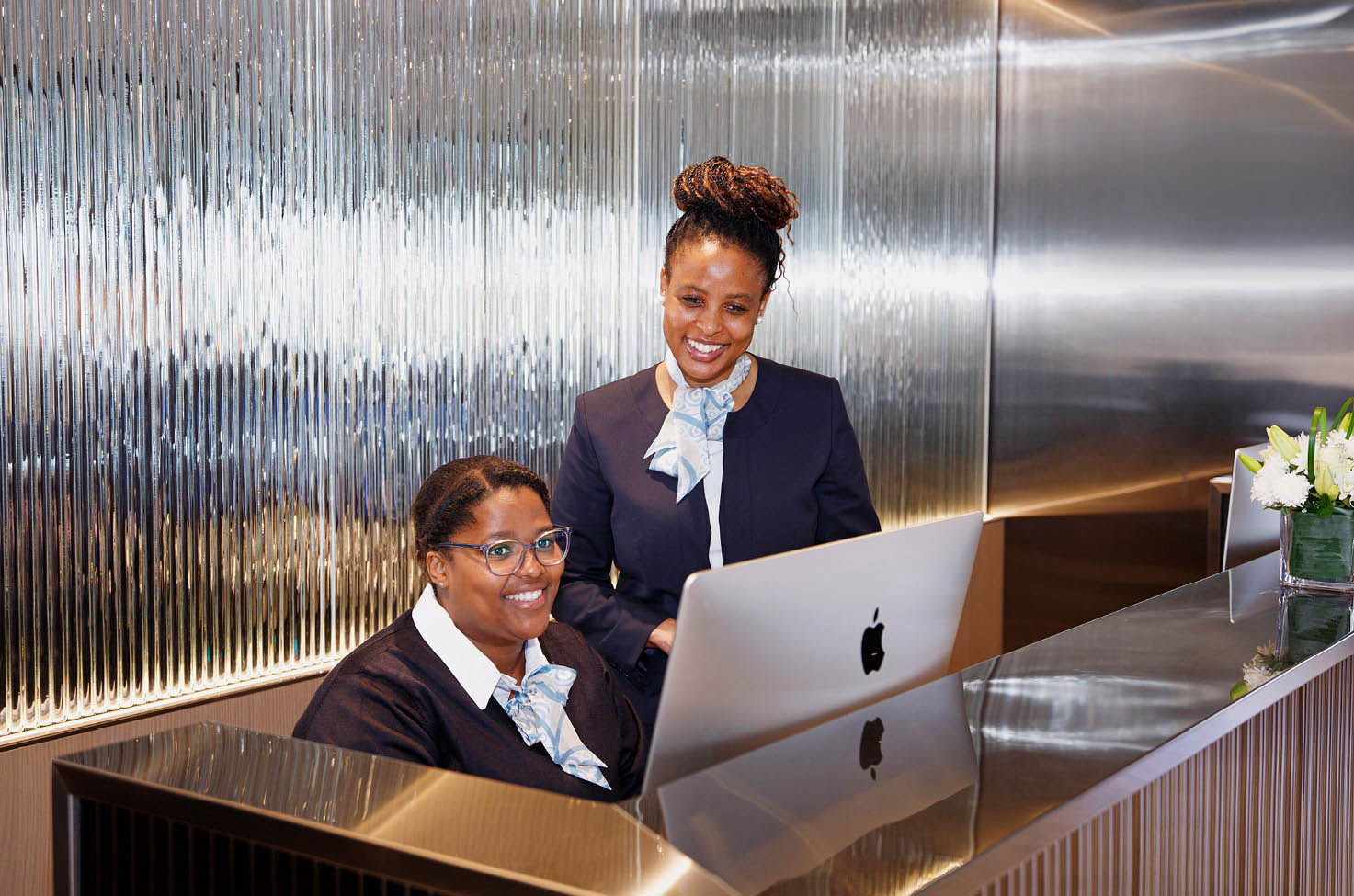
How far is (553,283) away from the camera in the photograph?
3863 mm

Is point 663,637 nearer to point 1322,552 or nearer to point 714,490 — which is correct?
point 714,490

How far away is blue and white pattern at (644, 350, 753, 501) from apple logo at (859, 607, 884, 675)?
747 mm

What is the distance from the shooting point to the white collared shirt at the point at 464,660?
5.66 feet

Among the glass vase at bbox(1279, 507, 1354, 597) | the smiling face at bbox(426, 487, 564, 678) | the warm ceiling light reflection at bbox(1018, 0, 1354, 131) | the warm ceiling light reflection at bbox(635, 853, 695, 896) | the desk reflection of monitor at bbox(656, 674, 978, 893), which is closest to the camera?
the warm ceiling light reflection at bbox(635, 853, 695, 896)

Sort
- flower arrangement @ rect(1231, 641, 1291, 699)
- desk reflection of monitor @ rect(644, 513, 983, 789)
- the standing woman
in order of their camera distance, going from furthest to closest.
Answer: the standing woman < flower arrangement @ rect(1231, 641, 1291, 699) < desk reflection of monitor @ rect(644, 513, 983, 789)

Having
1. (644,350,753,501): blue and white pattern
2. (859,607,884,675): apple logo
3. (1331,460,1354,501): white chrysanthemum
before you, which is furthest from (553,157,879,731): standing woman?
(1331,460,1354,501): white chrysanthemum

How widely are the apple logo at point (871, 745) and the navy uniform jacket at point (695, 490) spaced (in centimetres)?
78

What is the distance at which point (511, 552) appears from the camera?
1.86m

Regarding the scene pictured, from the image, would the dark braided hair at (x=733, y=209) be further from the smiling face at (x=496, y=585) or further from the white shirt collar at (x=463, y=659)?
the white shirt collar at (x=463, y=659)

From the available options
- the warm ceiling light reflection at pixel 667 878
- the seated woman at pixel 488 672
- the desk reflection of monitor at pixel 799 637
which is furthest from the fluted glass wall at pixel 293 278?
the warm ceiling light reflection at pixel 667 878

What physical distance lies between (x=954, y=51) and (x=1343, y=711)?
4.30 metres

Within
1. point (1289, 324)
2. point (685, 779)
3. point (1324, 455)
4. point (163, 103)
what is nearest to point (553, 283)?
point (163, 103)

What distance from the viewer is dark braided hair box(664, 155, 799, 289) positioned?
2.22m

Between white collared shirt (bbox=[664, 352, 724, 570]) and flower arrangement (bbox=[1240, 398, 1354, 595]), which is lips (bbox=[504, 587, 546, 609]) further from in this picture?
flower arrangement (bbox=[1240, 398, 1354, 595])
